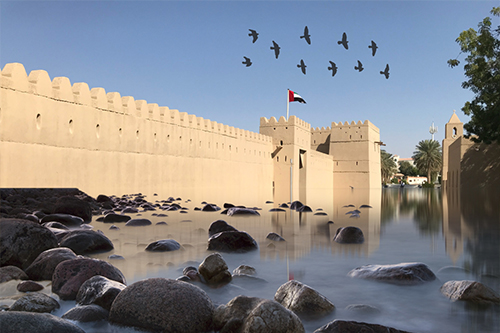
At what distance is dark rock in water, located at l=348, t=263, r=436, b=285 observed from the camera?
3230 mm

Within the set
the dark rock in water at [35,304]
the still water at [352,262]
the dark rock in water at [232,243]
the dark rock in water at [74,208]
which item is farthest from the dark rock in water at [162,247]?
the dark rock in water at [74,208]

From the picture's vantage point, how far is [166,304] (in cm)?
233

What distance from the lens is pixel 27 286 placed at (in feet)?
9.61

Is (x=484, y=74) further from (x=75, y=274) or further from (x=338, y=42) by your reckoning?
(x=75, y=274)

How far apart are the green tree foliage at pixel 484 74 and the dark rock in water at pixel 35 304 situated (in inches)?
718

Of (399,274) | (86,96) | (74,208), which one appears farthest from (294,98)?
(399,274)

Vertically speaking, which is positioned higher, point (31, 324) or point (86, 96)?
point (86, 96)

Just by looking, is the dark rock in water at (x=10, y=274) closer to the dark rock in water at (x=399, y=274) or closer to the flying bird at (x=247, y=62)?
the dark rock in water at (x=399, y=274)

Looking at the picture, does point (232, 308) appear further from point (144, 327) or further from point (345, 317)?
point (345, 317)

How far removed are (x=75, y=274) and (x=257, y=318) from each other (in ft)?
5.40

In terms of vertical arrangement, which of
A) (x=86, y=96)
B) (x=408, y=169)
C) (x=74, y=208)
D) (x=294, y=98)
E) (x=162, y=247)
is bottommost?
(x=162, y=247)

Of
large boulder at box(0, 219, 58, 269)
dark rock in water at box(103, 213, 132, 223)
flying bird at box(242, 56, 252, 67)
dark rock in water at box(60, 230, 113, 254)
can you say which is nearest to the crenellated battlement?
flying bird at box(242, 56, 252, 67)

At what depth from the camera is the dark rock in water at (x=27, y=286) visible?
9.54 feet

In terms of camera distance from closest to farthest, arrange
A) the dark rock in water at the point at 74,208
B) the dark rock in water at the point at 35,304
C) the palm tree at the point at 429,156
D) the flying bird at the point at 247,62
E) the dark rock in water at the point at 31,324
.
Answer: the dark rock in water at the point at 31,324 < the dark rock in water at the point at 35,304 < the dark rock in water at the point at 74,208 < the flying bird at the point at 247,62 < the palm tree at the point at 429,156
